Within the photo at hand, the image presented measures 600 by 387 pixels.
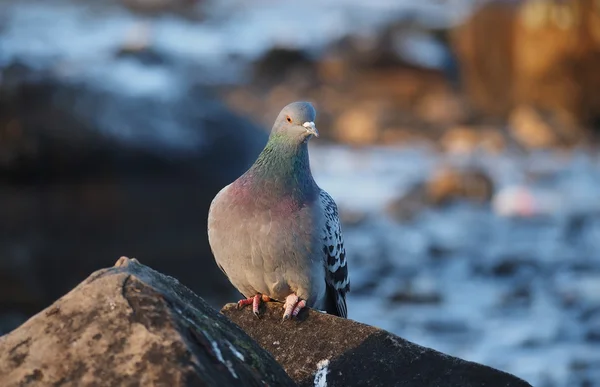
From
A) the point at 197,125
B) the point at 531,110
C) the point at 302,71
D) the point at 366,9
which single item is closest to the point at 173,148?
the point at 197,125

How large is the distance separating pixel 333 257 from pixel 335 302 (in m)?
0.40

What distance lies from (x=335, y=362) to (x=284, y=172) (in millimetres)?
886

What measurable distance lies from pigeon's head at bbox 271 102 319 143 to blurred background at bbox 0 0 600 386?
11.1ft

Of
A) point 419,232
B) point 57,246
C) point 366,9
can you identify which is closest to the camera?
point 57,246

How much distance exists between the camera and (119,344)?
9.10ft

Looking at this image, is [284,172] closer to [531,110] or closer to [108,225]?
[108,225]

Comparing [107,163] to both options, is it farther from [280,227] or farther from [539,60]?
[539,60]

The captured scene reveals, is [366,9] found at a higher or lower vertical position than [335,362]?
higher

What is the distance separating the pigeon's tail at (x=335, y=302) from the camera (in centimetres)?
457

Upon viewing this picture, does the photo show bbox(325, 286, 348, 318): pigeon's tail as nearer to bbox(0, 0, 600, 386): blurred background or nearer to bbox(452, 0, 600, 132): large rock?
bbox(0, 0, 600, 386): blurred background

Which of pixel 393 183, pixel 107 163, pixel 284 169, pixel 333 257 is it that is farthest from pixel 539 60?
pixel 284 169

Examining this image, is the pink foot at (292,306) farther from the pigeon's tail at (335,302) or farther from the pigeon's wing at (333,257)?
the pigeon's tail at (335,302)

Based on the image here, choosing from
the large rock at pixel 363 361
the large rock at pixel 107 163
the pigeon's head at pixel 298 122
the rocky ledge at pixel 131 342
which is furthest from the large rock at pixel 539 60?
the rocky ledge at pixel 131 342

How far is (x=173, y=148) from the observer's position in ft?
33.0
